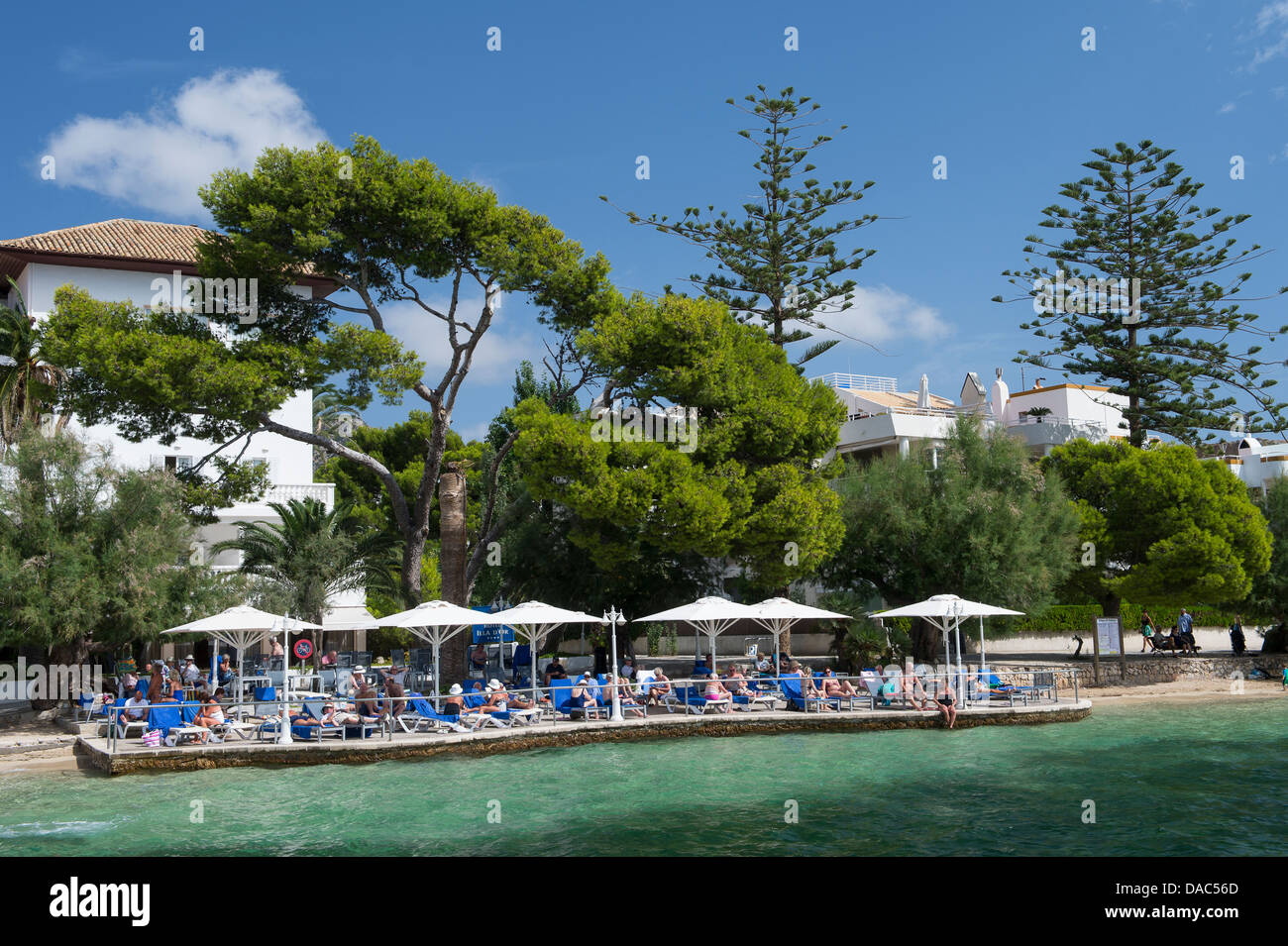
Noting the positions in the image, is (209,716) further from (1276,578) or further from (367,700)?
(1276,578)

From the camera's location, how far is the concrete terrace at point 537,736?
16906 millimetres

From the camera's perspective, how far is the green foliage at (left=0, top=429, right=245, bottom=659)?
1934 centimetres

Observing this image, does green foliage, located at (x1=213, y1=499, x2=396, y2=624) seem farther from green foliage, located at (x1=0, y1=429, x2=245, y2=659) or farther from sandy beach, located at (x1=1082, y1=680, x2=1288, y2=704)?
sandy beach, located at (x1=1082, y1=680, x2=1288, y2=704)

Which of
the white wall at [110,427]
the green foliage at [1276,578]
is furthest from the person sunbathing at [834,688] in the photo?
the white wall at [110,427]

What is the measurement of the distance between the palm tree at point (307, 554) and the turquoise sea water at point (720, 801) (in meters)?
12.6

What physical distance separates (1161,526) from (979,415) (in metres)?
6.22

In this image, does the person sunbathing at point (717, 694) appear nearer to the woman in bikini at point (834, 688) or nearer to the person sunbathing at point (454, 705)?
the woman in bikini at point (834, 688)

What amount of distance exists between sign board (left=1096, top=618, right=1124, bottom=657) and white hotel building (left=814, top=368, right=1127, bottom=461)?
6.91 metres

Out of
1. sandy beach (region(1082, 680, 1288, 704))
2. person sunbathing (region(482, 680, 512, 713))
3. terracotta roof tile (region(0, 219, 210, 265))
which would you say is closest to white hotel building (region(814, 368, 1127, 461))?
sandy beach (region(1082, 680, 1288, 704))

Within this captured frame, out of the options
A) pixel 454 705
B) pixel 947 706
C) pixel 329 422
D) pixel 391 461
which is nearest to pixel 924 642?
pixel 947 706
